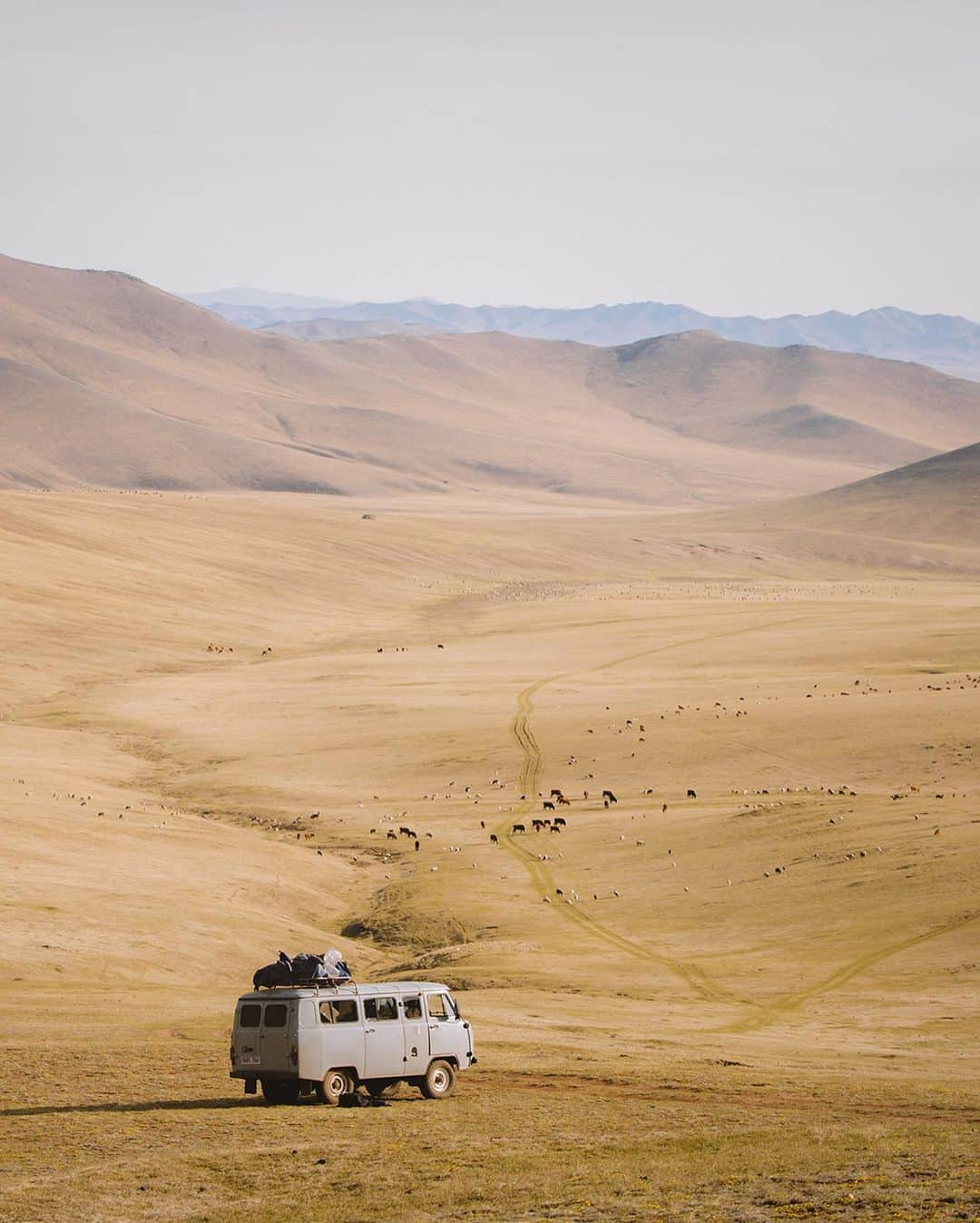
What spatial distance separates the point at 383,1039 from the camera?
61.1ft

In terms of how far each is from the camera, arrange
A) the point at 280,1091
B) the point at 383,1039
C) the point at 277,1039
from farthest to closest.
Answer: the point at 383,1039 → the point at 280,1091 → the point at 277,1039

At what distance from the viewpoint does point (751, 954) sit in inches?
1235

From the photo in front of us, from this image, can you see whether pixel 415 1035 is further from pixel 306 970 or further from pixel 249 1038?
pixel 249 1038

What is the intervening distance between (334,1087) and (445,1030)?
4.73 ft

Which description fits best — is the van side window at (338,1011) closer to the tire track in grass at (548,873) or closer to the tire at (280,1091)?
the tire at (280,1091)

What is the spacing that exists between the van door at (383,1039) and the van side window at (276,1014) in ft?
3.07

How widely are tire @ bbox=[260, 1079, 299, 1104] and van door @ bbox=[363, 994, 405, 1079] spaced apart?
0.83 meters

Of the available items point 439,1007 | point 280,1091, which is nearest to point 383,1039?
point 439,1007

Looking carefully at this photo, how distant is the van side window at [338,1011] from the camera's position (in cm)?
1816

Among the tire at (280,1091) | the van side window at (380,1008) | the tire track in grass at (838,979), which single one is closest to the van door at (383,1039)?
the van side window at (380,1008)

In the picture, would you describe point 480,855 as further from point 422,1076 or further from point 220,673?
point 220,673

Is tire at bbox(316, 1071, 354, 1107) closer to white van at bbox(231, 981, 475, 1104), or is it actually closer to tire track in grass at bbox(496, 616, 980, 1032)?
white van at bbox(231, 981, 475, 1104)

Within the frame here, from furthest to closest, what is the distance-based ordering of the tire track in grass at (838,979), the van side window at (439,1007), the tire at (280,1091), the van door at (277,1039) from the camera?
the tire track in grass at (838,979), the van side window at (439,1007), the tire at (280,1091), the van door at (277,1039)

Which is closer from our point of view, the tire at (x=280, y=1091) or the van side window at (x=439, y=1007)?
the tire at (x=280, y=1091)
